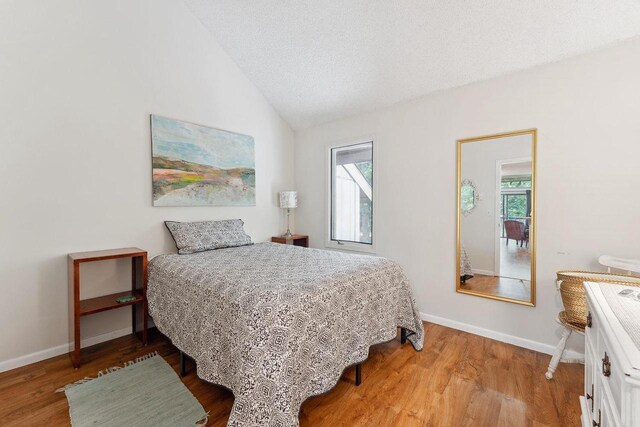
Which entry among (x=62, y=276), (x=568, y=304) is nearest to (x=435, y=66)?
(x=568, y=304)

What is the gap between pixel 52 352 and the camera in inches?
87.4

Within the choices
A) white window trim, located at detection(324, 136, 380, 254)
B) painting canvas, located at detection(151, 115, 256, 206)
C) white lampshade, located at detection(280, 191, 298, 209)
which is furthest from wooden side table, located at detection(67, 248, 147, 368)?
A: white window trim, located at detection(324, 136, 380, 254)

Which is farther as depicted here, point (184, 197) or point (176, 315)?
point (184, 197)

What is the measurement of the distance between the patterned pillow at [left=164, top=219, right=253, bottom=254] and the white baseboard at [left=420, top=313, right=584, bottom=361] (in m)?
2.24

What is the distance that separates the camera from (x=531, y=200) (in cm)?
236

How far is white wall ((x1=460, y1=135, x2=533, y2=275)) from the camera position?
2.53m

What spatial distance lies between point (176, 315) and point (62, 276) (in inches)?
44.2

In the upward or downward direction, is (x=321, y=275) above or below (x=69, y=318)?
above

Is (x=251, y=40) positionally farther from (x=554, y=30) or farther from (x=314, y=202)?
(x=554, y=30)

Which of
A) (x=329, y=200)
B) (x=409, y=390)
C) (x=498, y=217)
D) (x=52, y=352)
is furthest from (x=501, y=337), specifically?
(x=52, y=352)

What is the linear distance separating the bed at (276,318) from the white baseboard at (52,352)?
21.6 inches

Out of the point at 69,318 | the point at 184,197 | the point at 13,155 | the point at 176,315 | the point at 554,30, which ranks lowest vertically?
the point at 69,318

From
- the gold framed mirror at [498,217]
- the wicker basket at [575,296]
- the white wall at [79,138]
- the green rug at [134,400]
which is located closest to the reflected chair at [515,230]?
the gold framed mirror at [498,217]

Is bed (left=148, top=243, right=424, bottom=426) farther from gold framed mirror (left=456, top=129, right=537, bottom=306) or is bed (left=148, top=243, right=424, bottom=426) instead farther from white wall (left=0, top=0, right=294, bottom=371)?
gold framed mirror (left=456, top=129, right=537, bottom=306)
